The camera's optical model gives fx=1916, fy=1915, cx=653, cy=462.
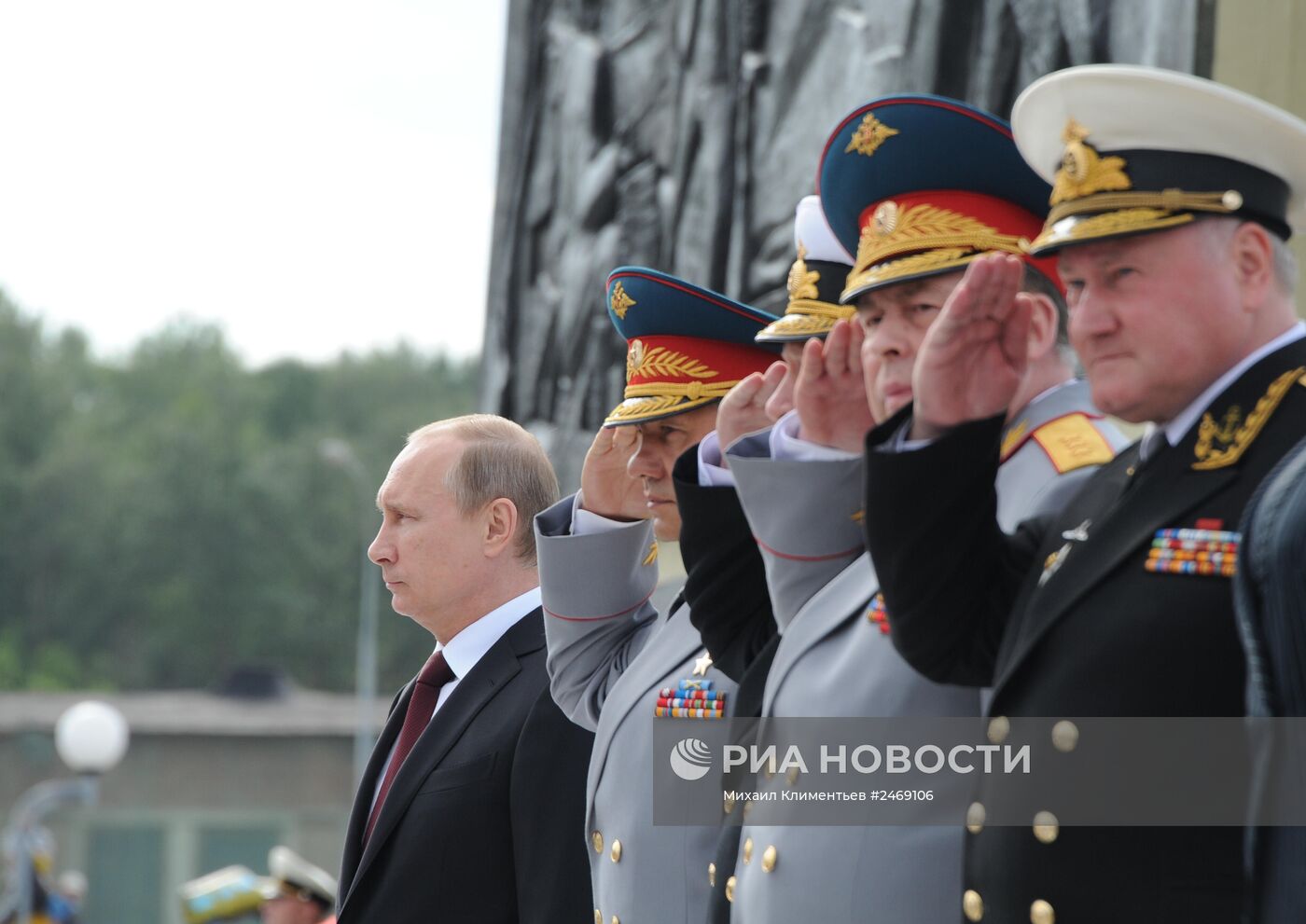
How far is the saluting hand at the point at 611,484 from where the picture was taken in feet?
11.5

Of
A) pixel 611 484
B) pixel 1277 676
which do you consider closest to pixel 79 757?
pixel 611 484

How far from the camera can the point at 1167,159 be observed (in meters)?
2.11

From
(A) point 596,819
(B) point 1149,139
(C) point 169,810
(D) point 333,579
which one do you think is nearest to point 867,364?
(B) point 1149,139

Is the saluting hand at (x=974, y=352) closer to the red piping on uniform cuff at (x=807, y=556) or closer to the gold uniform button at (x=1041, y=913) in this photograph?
the red piping on uniform cuff at (x=807, y=556)

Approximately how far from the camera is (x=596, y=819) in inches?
127

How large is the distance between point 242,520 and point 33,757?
82.1 ft

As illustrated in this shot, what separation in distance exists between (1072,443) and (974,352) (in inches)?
12.2

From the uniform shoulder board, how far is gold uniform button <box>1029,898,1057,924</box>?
1.98 feet

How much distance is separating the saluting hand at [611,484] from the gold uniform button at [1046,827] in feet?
5.00

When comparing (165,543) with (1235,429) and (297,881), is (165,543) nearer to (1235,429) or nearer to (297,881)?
(297,881)

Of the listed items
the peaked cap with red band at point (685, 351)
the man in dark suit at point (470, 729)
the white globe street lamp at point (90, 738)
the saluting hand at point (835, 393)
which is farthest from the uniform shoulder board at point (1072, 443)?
the white globe street lamp at point (90, 738)

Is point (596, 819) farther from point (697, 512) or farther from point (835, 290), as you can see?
point (835, 290)

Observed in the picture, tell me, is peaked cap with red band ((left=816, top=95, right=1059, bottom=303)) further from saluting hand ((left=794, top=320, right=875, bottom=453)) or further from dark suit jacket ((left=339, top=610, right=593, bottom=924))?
dark suit jacket ((left=339, top=610, right=593, bottom=924))

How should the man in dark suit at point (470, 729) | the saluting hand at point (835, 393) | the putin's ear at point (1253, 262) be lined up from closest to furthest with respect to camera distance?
the putin's ear at point (1253, 262), the saluting hand at point (835, 393), the man in dark suit at point (470, 729)
